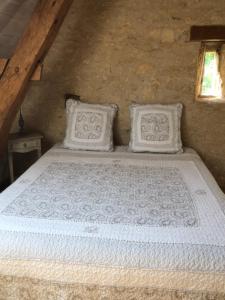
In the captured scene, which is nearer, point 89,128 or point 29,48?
point 29,48

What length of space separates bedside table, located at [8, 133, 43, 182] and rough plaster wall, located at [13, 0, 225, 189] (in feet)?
1.34

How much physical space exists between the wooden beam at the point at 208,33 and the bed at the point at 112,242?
144cm

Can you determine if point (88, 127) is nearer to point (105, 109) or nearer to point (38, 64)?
point (105, 109)

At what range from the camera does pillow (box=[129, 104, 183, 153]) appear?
255 centimetres

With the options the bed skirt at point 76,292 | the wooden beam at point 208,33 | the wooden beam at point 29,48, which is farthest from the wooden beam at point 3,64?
the wooden beam at point 208,33

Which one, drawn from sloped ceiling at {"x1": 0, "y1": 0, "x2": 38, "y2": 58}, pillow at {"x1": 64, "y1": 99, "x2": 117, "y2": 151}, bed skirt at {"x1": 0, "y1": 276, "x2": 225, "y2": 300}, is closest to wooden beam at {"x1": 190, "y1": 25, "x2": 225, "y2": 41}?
pillow at {"x1": 64, "y1": 99, "x2": 117, "y2": 151}

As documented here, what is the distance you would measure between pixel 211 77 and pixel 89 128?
1.26 metres

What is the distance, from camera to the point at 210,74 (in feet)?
9.06

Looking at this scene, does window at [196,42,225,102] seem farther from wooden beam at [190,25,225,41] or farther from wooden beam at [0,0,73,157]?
wooden beam at [0,0,73,157]

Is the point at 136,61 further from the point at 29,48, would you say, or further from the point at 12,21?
the point at 12,21

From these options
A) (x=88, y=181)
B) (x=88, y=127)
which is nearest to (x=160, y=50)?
(x=88, y=127)

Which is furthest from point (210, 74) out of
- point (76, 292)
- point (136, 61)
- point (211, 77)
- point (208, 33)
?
point (76, 292)

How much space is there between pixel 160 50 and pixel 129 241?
1.99 metres

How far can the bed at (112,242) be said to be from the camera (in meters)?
1.11
